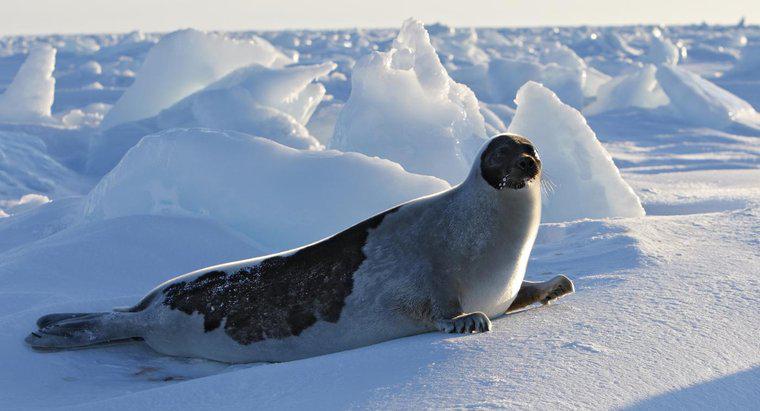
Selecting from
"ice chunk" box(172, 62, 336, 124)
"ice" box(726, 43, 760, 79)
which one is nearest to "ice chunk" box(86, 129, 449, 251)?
"ice chunk" box(172, 62, 336, 124)

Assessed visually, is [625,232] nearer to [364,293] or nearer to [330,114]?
[364,293]

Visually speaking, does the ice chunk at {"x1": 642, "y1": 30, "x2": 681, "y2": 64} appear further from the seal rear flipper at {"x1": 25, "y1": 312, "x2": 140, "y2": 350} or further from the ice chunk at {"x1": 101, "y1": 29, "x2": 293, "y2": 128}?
the seal rear flipper at {"x1": 25, "y1": 312, "x2": 140, "y2": 350}

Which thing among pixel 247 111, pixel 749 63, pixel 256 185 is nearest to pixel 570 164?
pixel 256 185

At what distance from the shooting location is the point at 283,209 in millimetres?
4387

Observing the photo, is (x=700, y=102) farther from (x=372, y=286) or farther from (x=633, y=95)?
(x=372, y=286)

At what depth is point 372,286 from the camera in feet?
9.17

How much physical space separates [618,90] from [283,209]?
11.8 metres

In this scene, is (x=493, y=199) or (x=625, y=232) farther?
(x=625, y=232)

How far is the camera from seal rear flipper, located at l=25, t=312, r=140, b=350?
290 cm

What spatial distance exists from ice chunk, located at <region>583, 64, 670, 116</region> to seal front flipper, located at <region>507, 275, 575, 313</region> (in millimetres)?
12444

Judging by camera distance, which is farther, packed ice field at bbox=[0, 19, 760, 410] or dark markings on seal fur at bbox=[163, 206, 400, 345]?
dark markings on seal fur at bbox=[163, 206, 400, 345]

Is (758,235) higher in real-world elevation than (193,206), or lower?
lower

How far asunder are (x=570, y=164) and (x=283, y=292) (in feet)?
10.4

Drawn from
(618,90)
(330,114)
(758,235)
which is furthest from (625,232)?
(618,90)
